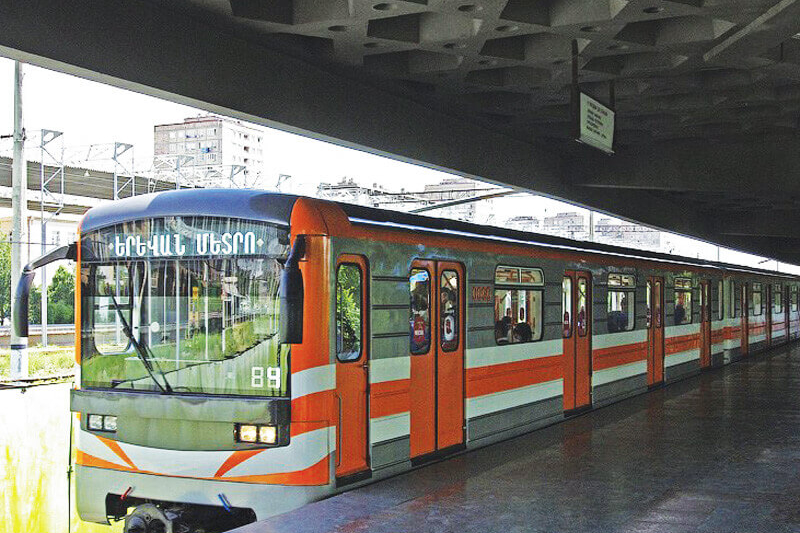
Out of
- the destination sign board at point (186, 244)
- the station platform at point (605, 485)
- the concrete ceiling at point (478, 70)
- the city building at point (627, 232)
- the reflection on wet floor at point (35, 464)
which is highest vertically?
the city building at point (627, 232)

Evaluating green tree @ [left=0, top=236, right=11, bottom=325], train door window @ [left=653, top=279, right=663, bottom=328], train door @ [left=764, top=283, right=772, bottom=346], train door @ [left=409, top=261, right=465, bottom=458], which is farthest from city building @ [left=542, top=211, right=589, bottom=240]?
train door @ [left=409, top=261, right=465, bottom=458]

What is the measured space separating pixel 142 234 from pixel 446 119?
7.43 meters

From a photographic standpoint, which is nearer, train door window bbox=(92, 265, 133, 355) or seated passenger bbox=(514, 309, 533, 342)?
train door window bbox=(92, 265, 133, 355)

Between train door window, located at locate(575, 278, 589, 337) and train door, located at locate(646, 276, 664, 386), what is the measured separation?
10.7ft

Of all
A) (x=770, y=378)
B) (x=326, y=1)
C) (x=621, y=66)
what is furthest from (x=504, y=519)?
(x=770, y=378)

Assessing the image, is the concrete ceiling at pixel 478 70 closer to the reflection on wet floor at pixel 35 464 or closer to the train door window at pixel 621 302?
the train door window at pixel 621 302

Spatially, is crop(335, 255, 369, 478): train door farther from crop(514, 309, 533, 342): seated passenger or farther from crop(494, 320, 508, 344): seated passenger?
crop(514, 309, 533, 342): seated passenger

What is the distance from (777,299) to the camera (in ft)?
98.3

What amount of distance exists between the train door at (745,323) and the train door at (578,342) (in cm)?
1243

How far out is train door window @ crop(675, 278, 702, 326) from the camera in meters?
18.3

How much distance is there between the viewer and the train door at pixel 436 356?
30.1 feet

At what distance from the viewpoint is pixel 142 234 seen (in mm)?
7969

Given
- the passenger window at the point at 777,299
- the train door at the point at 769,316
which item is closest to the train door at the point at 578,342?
the train door at the point at 769,316

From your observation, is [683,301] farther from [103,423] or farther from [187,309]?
[103,423]
